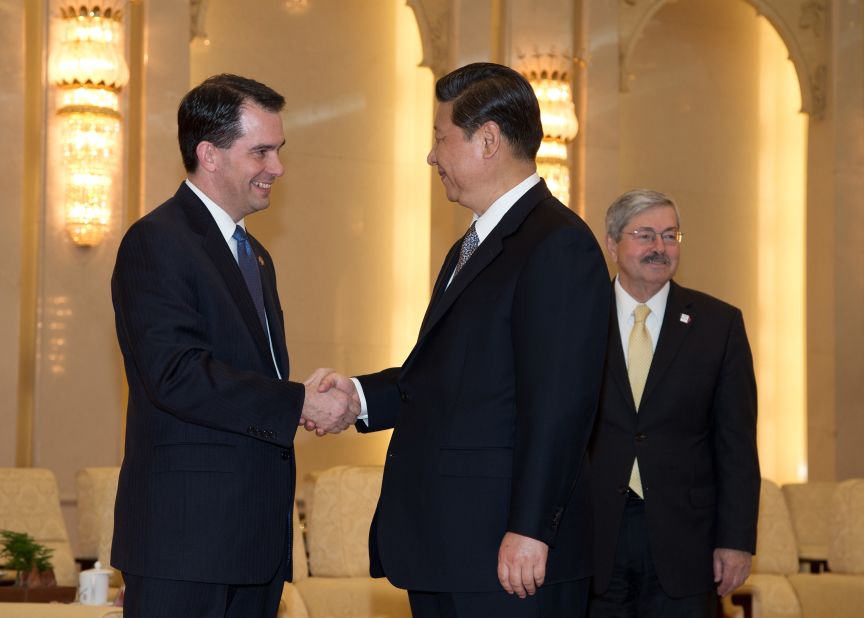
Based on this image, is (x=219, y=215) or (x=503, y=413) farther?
(x=219, y=215)

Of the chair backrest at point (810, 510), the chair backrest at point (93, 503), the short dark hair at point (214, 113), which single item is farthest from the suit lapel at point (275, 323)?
the chair backrest at point (810, 510)

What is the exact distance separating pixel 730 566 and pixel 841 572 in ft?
9.54

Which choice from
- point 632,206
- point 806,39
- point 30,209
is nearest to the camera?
point 632,206

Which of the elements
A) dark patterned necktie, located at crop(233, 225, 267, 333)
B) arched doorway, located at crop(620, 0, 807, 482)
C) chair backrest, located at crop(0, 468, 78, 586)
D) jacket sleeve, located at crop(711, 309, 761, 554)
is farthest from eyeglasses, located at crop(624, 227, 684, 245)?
arched doorway, located at crop(620, 0, 807, 482)

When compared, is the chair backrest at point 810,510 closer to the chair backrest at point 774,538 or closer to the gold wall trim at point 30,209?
the chair backrest at point 774,538

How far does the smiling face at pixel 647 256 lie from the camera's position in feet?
14.4

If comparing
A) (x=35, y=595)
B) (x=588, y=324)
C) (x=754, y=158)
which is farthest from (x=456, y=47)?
(x=588, y=324)

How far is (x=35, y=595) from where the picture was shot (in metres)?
5.29

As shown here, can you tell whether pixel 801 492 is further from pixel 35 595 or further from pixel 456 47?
pixel 35 595

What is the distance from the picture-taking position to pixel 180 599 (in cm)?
321

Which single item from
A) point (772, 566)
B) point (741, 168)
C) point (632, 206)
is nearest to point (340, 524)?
point (772, 566)

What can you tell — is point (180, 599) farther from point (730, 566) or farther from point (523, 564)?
point (730, 566)

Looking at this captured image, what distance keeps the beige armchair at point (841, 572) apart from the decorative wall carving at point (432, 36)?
149 inches

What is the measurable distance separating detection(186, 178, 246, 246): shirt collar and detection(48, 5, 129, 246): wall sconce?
4.20 m
